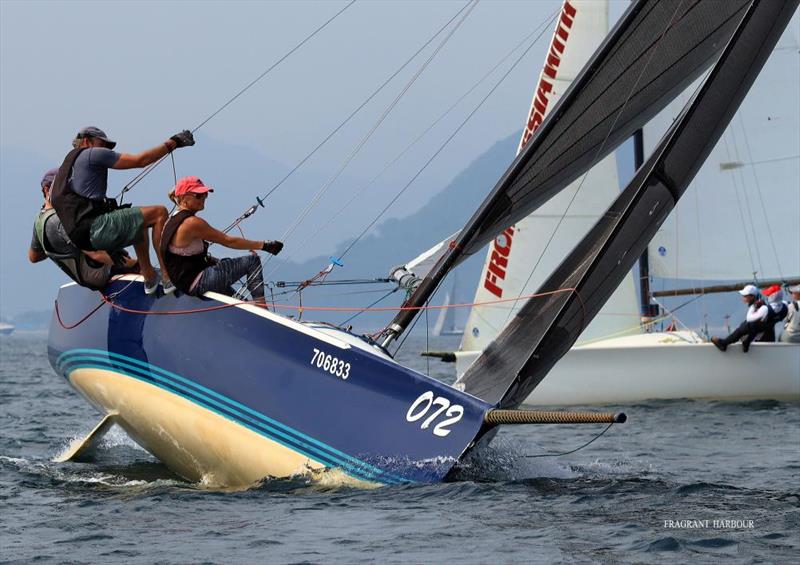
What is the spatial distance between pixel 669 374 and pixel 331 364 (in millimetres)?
9644

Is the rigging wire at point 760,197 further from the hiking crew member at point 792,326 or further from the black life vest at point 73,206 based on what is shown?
the black life vest at point 73,206

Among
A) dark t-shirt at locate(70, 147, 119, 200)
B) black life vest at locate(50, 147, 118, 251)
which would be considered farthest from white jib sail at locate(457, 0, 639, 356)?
dark t-shirt at locate(70, 147, 119, 200)

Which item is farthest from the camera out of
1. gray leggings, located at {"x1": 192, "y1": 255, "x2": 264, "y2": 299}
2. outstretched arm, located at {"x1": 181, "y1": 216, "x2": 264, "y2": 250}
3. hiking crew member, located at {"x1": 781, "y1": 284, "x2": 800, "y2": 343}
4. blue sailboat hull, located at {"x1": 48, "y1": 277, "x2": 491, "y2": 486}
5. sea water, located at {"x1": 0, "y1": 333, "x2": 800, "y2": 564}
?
hiking crew member, located at {"x1": 781, "y1": 284, "x2": 800, "y2": 343}

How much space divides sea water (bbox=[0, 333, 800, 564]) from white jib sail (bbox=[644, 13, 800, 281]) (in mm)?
8238

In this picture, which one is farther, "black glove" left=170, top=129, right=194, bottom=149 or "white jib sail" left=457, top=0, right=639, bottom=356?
"white jib sail" left=457, top=0, right=639, bottom=356

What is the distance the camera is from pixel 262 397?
7922mm

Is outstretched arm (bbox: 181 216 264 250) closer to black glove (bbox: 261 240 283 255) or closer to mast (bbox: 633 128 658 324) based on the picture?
black glove (bbox: 261 240 283 255)

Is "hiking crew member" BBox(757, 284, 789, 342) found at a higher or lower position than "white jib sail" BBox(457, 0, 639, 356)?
lower

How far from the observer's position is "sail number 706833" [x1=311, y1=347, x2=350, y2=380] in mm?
7703

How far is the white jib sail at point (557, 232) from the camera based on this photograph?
16969 mm

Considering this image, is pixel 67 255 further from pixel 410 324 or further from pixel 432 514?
pixel 432 514

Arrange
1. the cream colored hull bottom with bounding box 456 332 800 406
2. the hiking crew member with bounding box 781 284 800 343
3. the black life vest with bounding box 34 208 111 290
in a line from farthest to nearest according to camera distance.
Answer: the hiking crew member with bounding box 781 284 800 343 → the cream colored hull bottom with bounding box 456 332 800 406 → the black life vest with bounding box 34 208 111 290

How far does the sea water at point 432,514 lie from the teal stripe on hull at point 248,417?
128 mm

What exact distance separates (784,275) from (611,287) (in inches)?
427
